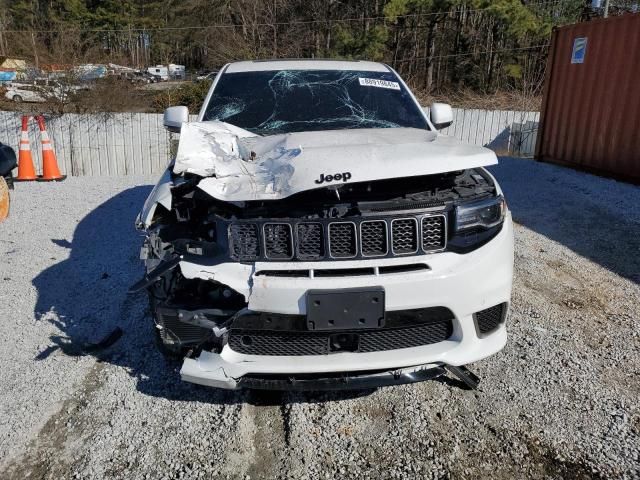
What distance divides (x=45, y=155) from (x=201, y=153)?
7834 mm

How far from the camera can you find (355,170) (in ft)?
7.50

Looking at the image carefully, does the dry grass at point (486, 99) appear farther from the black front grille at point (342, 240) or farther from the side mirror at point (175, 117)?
the black front grille at point (342, 240)

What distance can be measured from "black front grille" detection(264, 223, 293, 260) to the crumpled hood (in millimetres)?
162

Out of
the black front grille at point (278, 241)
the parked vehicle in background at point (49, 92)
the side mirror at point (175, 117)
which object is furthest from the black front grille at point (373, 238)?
the parked vehicle in background at point (49, 92)

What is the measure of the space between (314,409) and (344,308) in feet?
2.66

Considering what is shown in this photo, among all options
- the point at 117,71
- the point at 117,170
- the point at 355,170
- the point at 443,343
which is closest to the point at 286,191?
the point at 355,170

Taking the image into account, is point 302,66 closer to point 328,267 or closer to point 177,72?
point 328,267

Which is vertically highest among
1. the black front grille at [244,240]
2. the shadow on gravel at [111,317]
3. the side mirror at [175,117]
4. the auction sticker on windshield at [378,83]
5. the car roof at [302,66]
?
the car roof at [302,66]

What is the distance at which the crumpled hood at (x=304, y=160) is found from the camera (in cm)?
229

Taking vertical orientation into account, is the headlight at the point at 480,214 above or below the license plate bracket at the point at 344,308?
above

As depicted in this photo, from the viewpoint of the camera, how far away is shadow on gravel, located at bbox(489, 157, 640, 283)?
199 inches

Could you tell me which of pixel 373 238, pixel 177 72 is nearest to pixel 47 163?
pixel 373 238

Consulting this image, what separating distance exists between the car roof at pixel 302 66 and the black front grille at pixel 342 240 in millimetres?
2335

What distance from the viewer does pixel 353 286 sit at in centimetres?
212
